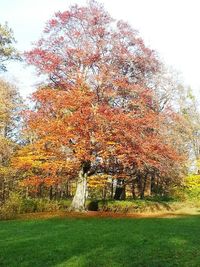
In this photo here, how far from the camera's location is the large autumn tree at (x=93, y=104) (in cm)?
2478

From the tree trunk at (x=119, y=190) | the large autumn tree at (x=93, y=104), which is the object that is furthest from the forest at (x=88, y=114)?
the tree trunk at (x=119, y=190)

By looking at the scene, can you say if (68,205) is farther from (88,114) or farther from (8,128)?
(8,128)

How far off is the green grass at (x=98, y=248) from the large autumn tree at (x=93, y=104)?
10.3 m

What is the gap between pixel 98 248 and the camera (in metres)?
10.9

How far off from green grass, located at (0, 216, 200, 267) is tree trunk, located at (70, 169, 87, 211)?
1102 cm

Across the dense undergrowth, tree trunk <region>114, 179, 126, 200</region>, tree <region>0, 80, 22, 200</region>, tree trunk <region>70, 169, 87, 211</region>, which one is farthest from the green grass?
tree trunk <region>114, 179, 126, 200</region>

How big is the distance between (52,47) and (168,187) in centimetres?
2092

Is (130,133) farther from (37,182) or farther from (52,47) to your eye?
(52,47)

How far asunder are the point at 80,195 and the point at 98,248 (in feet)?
52.0

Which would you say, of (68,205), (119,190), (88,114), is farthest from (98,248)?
(119,190)

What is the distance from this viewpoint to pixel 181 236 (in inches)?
540

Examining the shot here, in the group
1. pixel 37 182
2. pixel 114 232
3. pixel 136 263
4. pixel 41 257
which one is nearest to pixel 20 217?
pixel 37 182

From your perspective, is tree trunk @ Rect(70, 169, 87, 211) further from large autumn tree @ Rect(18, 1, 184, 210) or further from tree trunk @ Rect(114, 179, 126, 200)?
tree trunk @ Rect(114, 179, 126, 200)

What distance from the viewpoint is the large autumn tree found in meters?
24.8
